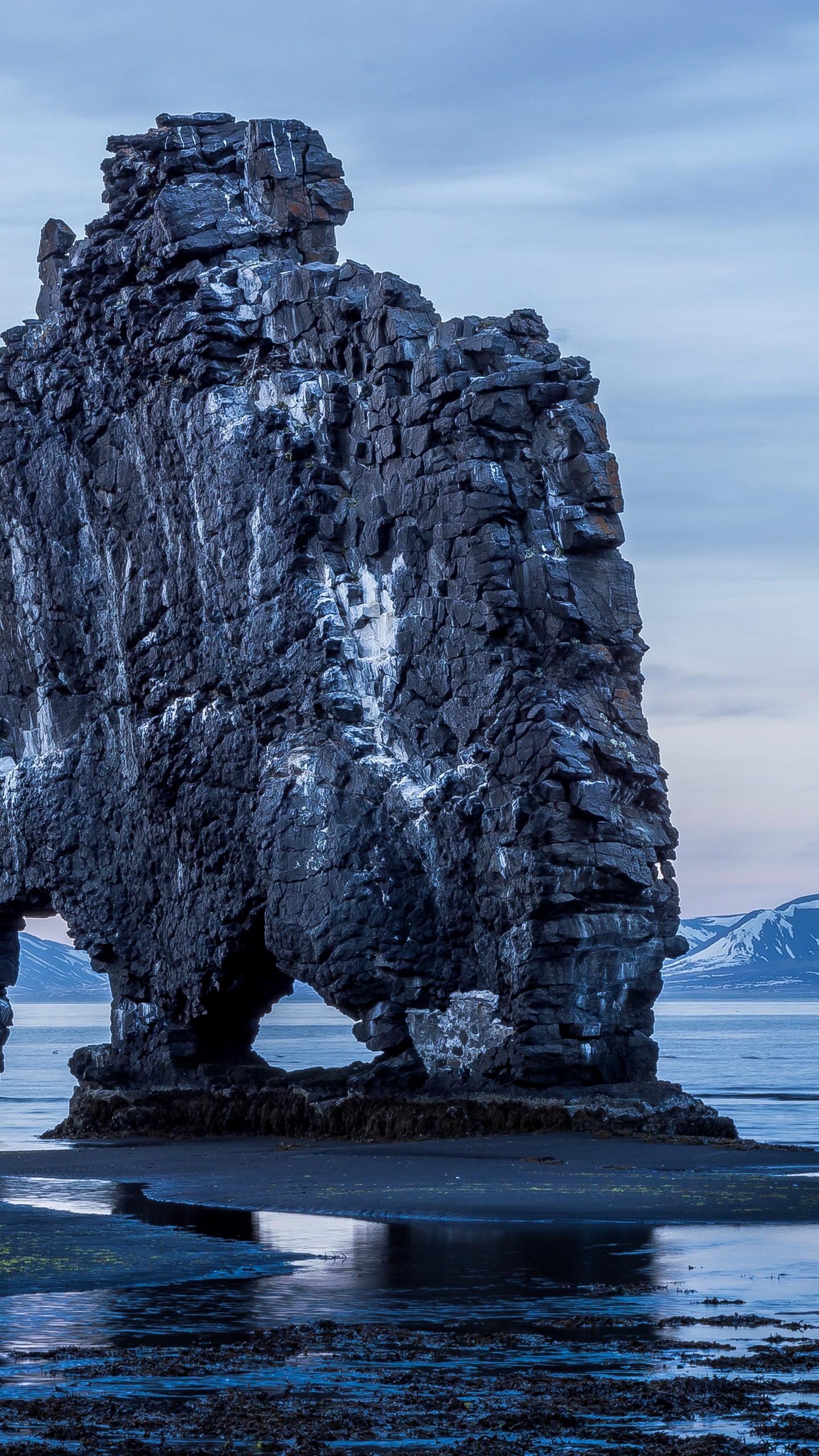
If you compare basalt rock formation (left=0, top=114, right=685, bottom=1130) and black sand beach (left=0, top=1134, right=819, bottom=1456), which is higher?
basalt rock formation (left=0, top=114, right=685, bottom=1130)

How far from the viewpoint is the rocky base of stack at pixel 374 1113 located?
2744cm

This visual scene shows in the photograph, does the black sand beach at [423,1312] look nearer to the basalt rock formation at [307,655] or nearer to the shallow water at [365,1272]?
the shallow water at [365,1272]

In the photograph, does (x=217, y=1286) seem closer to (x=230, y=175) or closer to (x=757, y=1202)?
(x=757, y=1202)

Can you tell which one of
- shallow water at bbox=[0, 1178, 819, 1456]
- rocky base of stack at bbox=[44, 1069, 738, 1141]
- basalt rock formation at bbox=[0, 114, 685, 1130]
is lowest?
shallow water at bbox=[0, 1178, 819, 1456]

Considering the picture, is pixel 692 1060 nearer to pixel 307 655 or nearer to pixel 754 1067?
pixel 754 1067

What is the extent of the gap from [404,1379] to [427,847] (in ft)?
61.1

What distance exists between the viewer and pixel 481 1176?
22906 mm

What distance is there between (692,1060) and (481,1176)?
2455 inches

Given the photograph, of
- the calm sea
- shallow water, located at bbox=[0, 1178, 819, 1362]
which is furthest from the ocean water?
shallow water, located at bbox=[0, 1178, 819, 1362]

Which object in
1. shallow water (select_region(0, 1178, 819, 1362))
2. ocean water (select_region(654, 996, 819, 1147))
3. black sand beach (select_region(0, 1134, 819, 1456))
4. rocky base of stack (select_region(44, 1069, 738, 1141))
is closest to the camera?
black sand beach (select_region(0, 1134, 819, 1456))

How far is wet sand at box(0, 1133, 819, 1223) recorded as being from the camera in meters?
19.9

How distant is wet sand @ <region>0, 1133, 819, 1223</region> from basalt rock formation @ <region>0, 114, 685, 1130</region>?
289 cm

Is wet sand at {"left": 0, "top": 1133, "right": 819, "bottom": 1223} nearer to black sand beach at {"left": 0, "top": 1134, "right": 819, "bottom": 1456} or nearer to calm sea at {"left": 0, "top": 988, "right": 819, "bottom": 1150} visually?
black sand beach at {"left": 0, "top": 1134, "right": 819, "bottom": 1456}

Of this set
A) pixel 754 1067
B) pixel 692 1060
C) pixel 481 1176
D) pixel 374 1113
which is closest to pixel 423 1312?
pixel 481 1176
